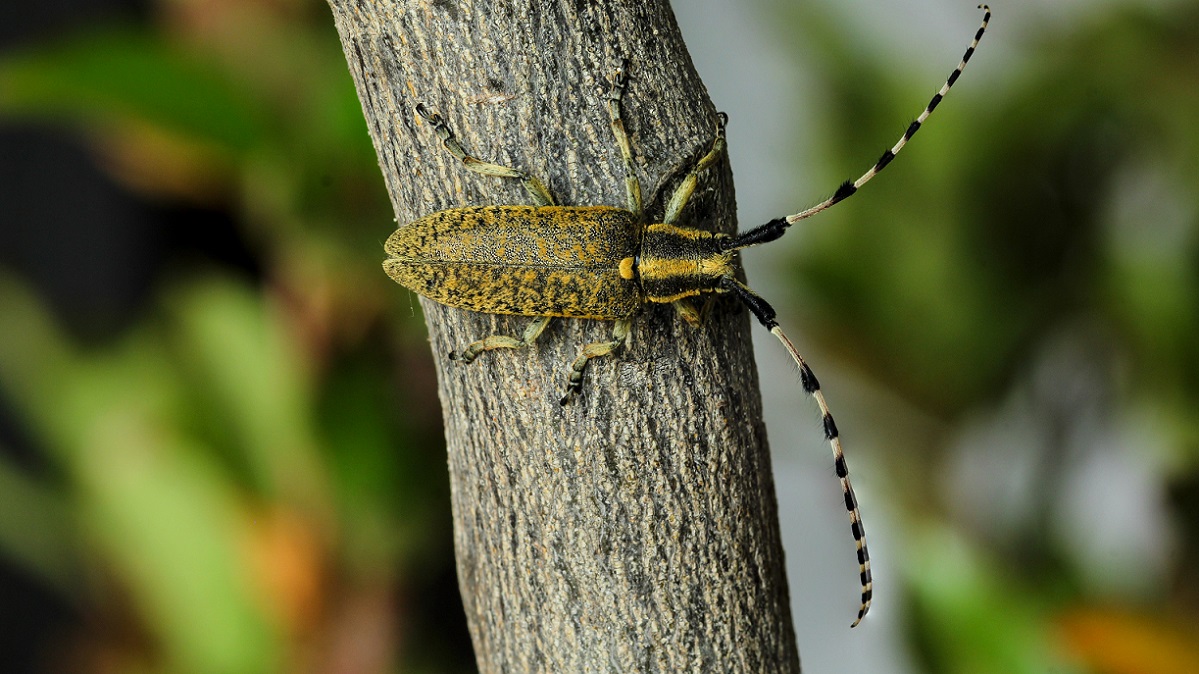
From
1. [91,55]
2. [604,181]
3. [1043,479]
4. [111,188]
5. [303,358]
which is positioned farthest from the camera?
[111,188]

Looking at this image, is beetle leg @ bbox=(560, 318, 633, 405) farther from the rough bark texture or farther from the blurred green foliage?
the blurred green foliage

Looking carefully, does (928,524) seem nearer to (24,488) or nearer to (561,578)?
(561,578)

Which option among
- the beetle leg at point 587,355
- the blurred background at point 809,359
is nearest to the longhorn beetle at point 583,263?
the beetle leg at point 587,355

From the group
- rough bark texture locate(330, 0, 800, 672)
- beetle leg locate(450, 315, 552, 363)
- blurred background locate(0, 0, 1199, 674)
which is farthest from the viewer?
blurred background locate(0, 0, 1199, 674)

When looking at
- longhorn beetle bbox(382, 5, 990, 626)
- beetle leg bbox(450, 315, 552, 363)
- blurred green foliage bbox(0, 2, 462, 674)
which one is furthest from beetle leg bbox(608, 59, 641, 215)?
blurred green foliage bbox(0, 2, 462, 674)

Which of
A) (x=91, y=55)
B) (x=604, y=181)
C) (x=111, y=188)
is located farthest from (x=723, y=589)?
(x=111, y=188)

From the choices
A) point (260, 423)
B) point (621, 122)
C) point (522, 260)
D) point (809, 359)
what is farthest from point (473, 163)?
point (809, 359)

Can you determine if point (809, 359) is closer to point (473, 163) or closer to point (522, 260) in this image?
point (522, 260)
